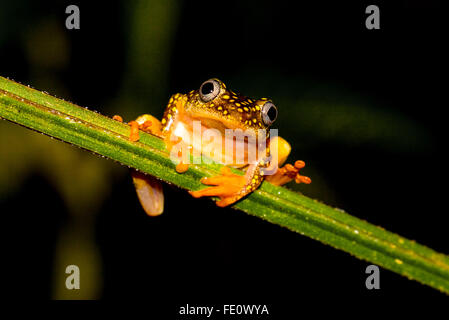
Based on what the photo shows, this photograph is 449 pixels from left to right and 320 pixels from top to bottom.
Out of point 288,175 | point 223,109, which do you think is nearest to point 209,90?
point 223,109

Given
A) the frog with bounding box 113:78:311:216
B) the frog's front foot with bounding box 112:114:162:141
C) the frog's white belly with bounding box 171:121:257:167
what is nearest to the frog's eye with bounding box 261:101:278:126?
the frog with bounding box 113:78:311:216

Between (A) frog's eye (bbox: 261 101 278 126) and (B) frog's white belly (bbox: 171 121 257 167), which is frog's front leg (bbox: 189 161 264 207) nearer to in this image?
(B) frog's white belly (bbox: 171 121 257 167)

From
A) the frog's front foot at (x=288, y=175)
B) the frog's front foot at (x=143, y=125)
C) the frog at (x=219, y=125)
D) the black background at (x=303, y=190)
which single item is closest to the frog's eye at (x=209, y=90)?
the frog at (x=219, y=125)

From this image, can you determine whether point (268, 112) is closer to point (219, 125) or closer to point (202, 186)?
point (219, 125)

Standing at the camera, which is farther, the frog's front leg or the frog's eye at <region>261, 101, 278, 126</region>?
the frog's eye at <region>261, 101, 278, 126</region>

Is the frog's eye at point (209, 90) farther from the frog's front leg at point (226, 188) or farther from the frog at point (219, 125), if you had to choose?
the frog's front leg at point (226, 188)

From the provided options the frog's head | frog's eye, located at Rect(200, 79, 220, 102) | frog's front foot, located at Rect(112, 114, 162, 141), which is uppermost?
frog's eye, located at Rect(200, 79, 220, 102)
